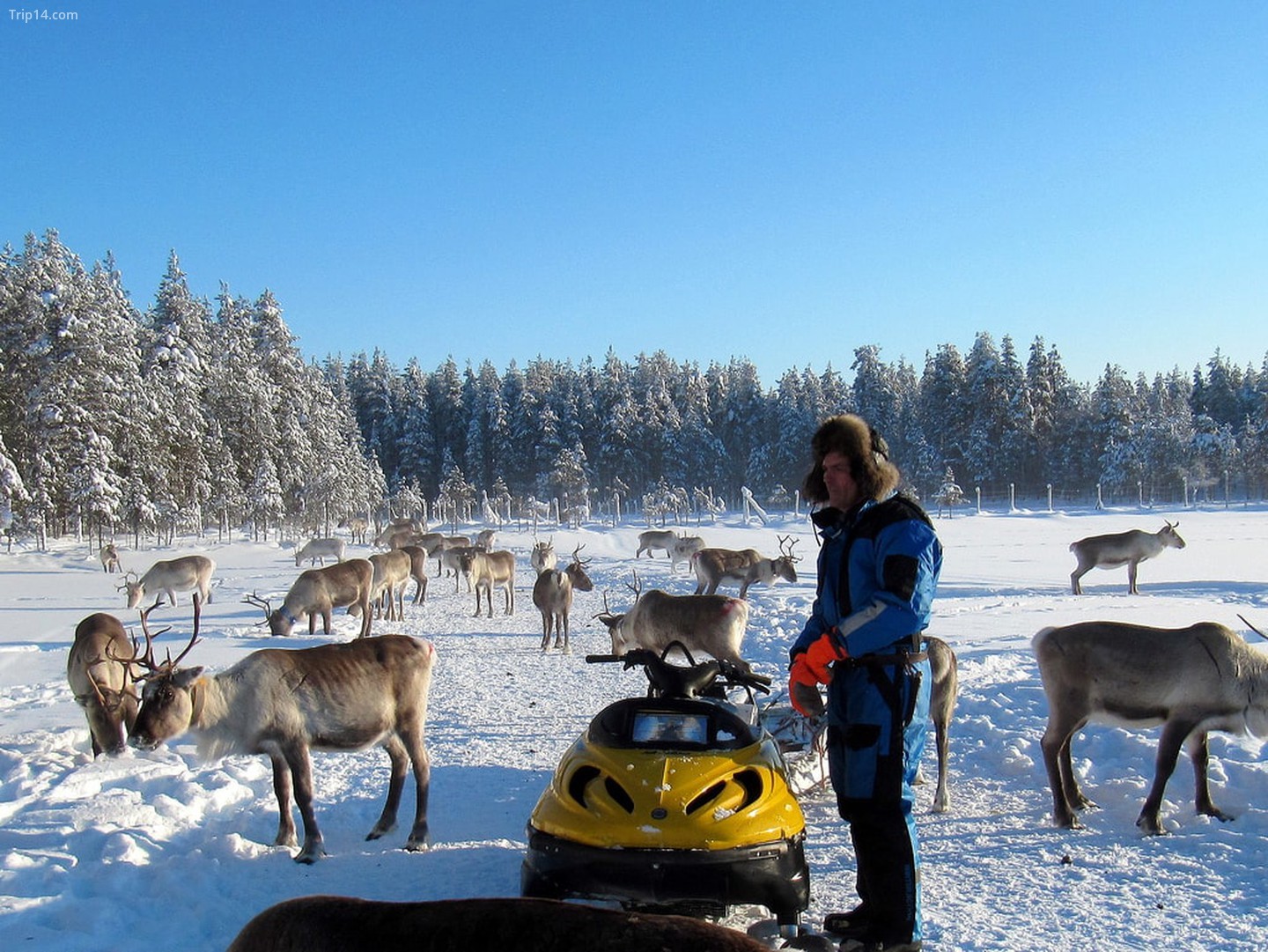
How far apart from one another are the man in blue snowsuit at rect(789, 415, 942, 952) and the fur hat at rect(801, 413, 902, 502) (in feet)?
0.35

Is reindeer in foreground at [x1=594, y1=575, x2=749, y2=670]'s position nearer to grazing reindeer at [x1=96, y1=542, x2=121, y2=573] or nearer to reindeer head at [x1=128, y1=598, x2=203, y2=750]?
→ reindeer head at [x1=128, y1=598, x2=203, y2=750]

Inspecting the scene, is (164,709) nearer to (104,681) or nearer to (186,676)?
(186,676)

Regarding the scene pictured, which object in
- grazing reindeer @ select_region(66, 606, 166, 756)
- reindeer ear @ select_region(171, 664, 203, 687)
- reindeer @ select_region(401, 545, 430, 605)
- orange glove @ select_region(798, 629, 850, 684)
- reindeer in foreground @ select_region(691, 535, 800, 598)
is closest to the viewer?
orange glove @ select_region(798, 629, 850, 684)

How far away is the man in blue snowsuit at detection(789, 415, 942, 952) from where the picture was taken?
391 centimetres

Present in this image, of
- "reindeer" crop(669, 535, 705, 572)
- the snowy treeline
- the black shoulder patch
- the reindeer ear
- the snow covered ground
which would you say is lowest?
the snow covered ground

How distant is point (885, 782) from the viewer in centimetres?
393

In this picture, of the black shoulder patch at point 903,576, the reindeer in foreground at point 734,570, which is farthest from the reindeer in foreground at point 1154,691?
the reindeer in foreground at point 734,570

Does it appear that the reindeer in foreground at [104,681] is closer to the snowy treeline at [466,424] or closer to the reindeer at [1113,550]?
the reindeer at [1113,550]

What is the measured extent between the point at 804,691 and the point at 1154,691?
124 inches

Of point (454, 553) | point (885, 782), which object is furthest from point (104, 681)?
point (454, 553)

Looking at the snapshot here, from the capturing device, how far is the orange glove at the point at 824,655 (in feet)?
13.4

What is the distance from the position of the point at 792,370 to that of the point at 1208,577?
231 feet

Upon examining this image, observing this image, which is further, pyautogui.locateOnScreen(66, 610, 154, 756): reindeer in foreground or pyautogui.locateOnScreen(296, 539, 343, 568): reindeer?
pyautogui.locateOnScreen(296, 539, 343, 568): reindeer

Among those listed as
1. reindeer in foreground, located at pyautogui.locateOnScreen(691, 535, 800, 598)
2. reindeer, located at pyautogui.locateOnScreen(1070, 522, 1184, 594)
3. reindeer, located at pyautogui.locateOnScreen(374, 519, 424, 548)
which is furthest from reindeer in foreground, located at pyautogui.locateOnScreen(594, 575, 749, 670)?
reindeer, located at pyautogui.locateOnScreen(374, 519, 424, 548)
